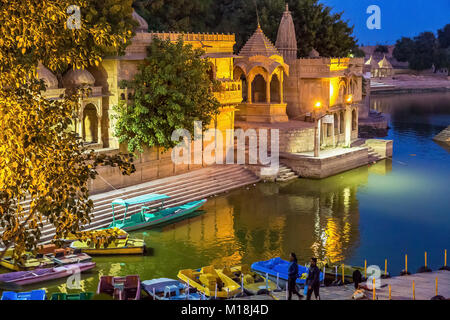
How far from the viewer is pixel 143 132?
29.6 m

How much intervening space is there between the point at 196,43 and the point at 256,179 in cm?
742

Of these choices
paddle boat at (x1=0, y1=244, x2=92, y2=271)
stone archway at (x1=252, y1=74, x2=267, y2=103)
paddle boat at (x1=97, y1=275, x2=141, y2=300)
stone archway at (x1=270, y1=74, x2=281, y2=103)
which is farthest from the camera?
stone archway at (x1=252, y1=74, x2=267, y2=103)

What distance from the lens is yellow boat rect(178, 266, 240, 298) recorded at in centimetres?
1862

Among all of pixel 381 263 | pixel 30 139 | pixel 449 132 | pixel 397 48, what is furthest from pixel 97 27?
pixel 397 48

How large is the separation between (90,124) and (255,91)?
16.1m

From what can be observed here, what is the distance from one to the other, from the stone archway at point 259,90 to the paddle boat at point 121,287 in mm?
25824

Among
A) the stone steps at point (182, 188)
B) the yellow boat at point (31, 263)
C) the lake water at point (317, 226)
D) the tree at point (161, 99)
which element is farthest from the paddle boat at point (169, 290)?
the tree at point (161, 99)

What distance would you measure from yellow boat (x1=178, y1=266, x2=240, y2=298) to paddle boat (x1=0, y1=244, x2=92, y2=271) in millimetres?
3992

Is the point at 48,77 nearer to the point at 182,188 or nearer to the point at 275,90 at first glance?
the point at 182,188

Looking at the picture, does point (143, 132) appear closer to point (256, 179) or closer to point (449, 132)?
point (256, 179)

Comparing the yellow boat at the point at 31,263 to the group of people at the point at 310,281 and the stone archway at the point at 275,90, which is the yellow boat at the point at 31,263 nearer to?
the group of people at the point at 310,281

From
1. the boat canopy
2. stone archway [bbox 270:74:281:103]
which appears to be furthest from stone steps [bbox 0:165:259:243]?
stone archway [bbox 270:74:281:103]

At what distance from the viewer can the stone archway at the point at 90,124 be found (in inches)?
1217

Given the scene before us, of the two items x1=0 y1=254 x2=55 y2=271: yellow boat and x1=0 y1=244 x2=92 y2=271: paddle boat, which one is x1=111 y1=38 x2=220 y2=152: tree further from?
x1=0 y1=254 x2=55 y2=271: yellow boat
